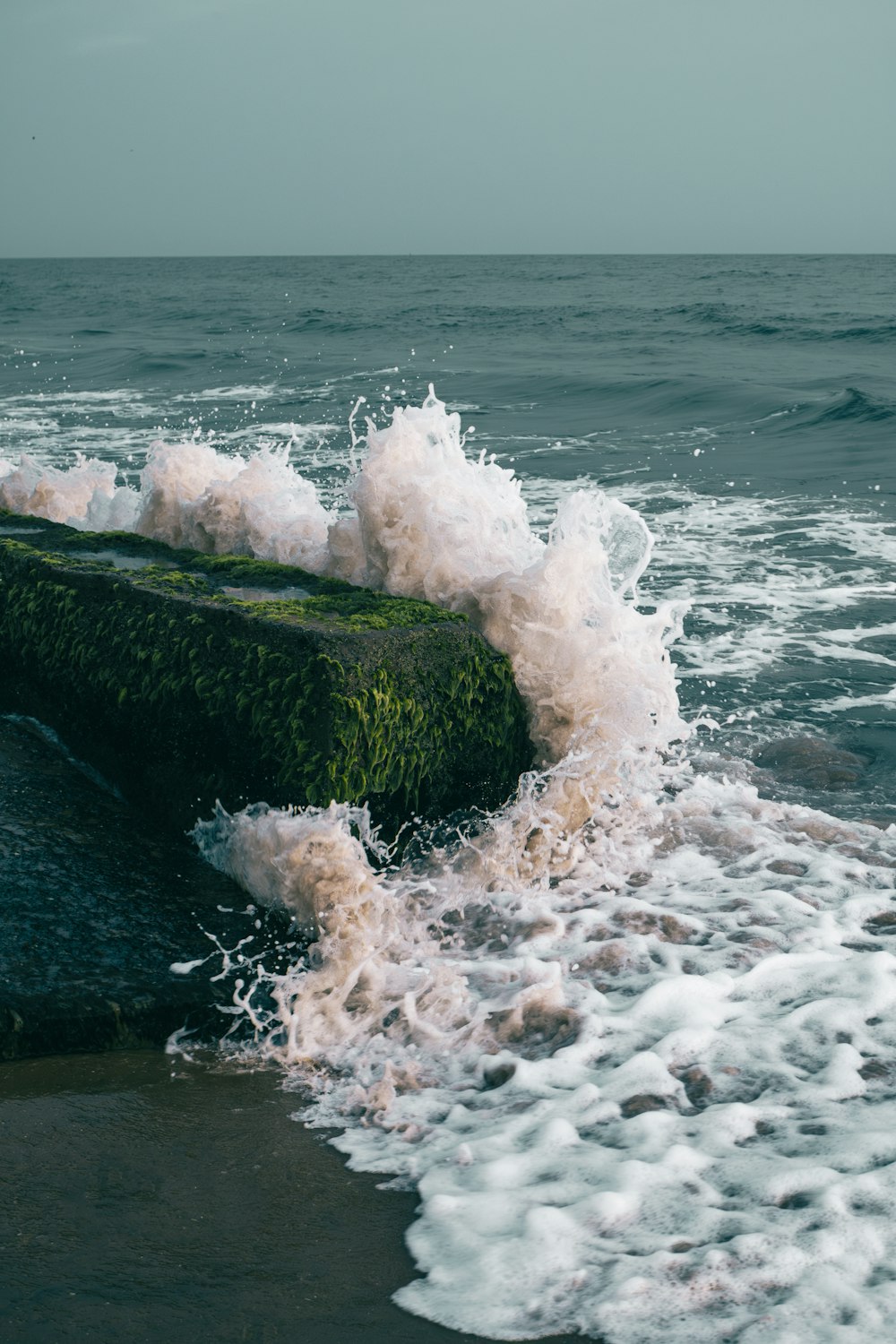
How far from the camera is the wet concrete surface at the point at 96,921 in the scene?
3414mm

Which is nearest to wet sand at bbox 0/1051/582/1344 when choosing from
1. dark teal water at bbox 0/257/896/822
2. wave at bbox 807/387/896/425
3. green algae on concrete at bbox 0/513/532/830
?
green algae on concrete at bbox 0/513/532/830

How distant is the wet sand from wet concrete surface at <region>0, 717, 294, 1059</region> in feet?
Answer: 0.48

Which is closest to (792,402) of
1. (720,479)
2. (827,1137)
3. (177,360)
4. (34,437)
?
(720,479)

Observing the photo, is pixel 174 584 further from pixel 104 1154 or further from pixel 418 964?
pixel 104 1154

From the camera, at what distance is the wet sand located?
2410mm

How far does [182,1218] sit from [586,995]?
59.2 inches

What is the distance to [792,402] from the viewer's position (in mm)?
18969

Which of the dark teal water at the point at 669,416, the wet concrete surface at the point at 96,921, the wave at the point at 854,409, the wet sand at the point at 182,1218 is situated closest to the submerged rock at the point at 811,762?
the dark teal water at the point at 669,416

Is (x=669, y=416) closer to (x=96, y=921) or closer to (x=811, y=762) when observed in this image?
(x=811, y=762)

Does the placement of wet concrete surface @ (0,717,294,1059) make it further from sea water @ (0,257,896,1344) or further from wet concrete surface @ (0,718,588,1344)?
sea water @ (0,257,896,1344)

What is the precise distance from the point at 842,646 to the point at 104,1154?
619 cm

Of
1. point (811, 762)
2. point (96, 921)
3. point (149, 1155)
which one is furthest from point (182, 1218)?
point (811, 762)

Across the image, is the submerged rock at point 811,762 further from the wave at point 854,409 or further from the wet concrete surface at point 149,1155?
the wave at point 854,409

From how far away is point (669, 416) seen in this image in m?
19.2
